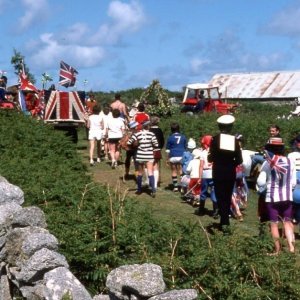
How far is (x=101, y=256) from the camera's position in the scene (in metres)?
7.95

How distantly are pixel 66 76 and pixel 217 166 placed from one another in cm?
1758

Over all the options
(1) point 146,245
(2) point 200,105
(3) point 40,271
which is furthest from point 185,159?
(2) point 200,105

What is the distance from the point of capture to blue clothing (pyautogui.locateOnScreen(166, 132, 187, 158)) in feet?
64.6

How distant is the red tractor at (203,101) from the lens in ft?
132

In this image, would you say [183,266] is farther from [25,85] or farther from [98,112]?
[25,85]

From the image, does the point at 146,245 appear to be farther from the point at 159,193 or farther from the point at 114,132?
the point at 114,132

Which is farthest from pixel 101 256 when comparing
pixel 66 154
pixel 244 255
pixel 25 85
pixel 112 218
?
pixel 25 85

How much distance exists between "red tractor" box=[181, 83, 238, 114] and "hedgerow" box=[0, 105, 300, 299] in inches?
1075

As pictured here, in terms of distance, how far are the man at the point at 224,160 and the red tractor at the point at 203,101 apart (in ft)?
77.8

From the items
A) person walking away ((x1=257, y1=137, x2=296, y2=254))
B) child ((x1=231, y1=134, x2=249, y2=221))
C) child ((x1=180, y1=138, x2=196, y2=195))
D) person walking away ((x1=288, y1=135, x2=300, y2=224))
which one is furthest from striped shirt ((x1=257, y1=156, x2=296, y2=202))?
child ((x1=180, y1=138, x2=196, y2=195))

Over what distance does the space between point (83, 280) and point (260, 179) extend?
16.9 feet

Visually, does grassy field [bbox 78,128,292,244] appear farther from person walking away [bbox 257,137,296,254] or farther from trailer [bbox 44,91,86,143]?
trailer [bbox 44,91,86,143]

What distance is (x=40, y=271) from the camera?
24.1ft

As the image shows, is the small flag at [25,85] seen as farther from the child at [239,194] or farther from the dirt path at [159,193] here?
the child at [239,194]
